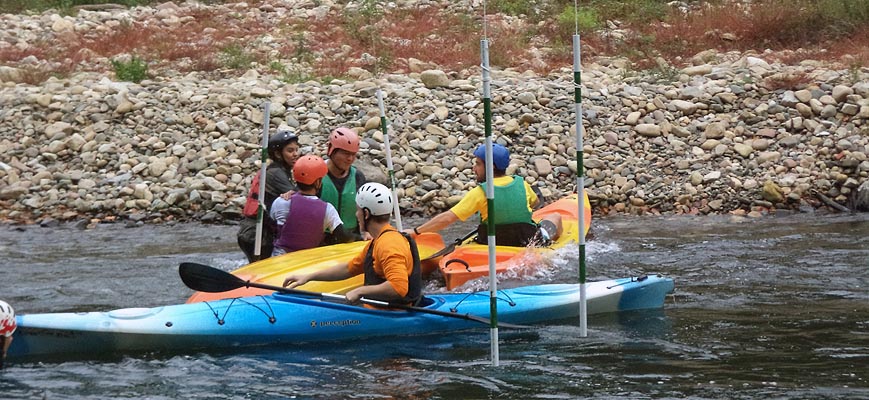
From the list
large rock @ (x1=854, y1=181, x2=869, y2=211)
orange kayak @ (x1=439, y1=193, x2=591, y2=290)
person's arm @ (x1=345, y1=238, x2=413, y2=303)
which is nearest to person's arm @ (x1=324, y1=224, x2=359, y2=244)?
orange kayak @ (x1=439, y1=193, x2=591, y2=290)

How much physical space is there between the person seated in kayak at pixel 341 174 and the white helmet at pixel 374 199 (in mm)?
2195

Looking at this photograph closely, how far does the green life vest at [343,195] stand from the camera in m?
8.51

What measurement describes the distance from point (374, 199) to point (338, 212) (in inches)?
94.2

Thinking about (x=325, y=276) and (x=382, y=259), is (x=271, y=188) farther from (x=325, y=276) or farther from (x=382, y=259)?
(x=382, y=259)

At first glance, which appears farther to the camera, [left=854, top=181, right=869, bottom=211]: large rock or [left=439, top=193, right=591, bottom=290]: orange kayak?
[left=854, top=181, right=869, bottom=211]: large rock

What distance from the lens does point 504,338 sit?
271 inches

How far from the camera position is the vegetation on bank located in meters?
15.8

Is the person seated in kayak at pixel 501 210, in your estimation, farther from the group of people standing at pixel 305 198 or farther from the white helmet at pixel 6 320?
the white helmet at pixel 6 320

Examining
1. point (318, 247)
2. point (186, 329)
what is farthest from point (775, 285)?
point (186, 329)

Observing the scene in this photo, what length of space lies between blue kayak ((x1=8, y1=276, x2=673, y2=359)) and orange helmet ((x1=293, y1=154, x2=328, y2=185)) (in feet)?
3.87

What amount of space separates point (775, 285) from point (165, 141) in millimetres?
7773

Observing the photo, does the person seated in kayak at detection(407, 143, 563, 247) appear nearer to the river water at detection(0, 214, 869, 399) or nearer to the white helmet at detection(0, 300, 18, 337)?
the river water at detection(0, 214, 869, 399)

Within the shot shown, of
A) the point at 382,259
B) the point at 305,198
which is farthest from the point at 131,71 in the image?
the point at 382,259

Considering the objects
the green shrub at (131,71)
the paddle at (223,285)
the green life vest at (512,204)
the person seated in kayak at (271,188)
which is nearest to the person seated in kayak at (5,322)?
the paddle at (223,285)
